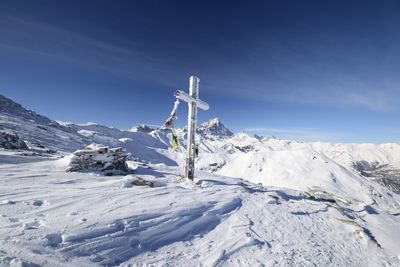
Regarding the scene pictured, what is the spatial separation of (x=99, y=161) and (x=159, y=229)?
898 centimetres

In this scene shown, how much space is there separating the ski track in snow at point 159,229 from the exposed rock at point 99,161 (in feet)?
6.86

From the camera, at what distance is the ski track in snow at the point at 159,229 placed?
543 centimetres

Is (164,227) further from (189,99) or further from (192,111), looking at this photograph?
(192,111)

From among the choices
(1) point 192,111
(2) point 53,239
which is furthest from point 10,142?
(2) point 53,239

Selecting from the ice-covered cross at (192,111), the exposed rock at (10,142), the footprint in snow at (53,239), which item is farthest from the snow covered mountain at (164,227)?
the exposed rock at (10,142)

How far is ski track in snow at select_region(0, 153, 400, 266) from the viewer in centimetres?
543

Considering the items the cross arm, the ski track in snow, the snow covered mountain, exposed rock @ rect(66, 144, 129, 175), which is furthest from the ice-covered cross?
exposed rock @ rect(66, 144, 129, 175)

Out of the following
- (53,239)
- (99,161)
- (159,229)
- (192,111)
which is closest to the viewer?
(53,239)

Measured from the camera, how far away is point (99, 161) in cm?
1466

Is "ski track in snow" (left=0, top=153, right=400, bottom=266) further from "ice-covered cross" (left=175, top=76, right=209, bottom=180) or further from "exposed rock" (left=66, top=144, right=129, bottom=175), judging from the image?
"ice-covered cross" (left=175, top=76, right=209, bottom=180)

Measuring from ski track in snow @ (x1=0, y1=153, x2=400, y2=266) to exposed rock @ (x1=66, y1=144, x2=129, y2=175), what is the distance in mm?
2090

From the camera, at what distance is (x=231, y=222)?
28.8 feet

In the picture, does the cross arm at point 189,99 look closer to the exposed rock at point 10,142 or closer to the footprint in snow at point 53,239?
the footprint in snow at point 53,239

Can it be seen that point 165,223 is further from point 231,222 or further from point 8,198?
point 8,198
